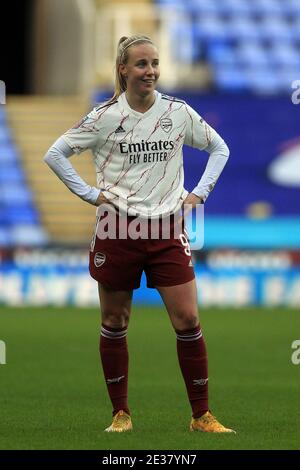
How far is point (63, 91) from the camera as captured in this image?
2389cm

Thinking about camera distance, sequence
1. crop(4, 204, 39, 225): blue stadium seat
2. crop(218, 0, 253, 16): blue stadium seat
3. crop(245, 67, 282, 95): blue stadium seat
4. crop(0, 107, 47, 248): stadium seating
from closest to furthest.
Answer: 1. crop(0, 107, 47, 248): stadium seating
2. crop(4, 204, 39, 225): blue stadium seat
3. crop(245, 67, 282, 95): blue stadium seat
4. crop(218, 0, 253, 16): blue stadium seat

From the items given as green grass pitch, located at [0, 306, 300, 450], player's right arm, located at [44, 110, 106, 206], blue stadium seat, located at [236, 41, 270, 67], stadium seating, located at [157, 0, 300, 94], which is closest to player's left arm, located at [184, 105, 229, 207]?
player's right arm, located at [44, 110, 106, 206]

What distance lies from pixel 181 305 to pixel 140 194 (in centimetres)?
59

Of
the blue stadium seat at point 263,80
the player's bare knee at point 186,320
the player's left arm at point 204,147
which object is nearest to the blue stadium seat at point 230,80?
the blue stadium seat at point 263,80

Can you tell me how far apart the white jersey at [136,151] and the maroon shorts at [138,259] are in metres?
0.11

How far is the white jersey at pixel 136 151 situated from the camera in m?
6.48

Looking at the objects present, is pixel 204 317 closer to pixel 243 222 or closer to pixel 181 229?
pixel 243 222

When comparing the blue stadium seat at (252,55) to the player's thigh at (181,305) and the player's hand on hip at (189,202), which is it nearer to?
the player's hand on hip at (189,202)

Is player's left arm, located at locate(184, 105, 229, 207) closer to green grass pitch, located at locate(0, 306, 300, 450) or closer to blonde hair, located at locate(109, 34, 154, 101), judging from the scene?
blonde hair, located at locate(109, 34, 154, 101)

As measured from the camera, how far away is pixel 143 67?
6.41 metres

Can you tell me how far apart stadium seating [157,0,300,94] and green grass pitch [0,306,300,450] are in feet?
22.7

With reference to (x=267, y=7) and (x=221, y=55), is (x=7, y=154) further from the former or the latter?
(x=267, y=7)

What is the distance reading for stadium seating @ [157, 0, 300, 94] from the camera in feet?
69.1

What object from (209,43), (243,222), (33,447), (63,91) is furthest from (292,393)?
(63,91)
